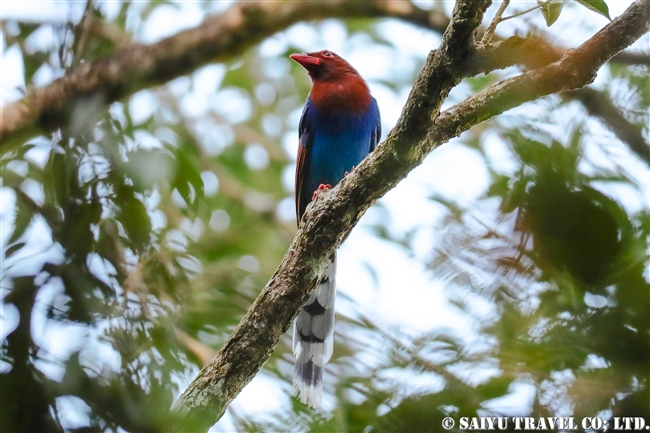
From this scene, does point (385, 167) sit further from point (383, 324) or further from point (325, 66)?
point (325, 66)

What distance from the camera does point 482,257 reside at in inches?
103

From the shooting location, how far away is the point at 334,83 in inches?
241

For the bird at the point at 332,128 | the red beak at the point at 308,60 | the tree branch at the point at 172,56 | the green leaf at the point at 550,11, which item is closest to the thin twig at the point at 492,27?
the green leaf at the point at 550,11

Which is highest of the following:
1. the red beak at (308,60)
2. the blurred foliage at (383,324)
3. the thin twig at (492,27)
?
the red beak at (308,60)

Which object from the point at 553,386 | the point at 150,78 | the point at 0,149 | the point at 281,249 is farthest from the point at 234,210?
the point at 553,386

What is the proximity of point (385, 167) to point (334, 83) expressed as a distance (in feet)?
10.3

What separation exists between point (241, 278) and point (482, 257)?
8.00ft

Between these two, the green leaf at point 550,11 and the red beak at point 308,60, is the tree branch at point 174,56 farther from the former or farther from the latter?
the green leaf at point 550,11

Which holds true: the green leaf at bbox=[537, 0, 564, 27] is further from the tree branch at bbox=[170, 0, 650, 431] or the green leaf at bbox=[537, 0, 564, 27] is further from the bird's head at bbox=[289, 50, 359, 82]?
the bird's head at bbox=[289, 50, 359, 82]

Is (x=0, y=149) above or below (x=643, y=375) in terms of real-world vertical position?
above

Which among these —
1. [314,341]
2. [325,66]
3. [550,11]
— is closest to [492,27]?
[550,11]

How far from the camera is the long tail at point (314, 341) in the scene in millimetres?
4167

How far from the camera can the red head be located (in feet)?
19.3

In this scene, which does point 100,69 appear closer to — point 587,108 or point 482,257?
point 587,108
